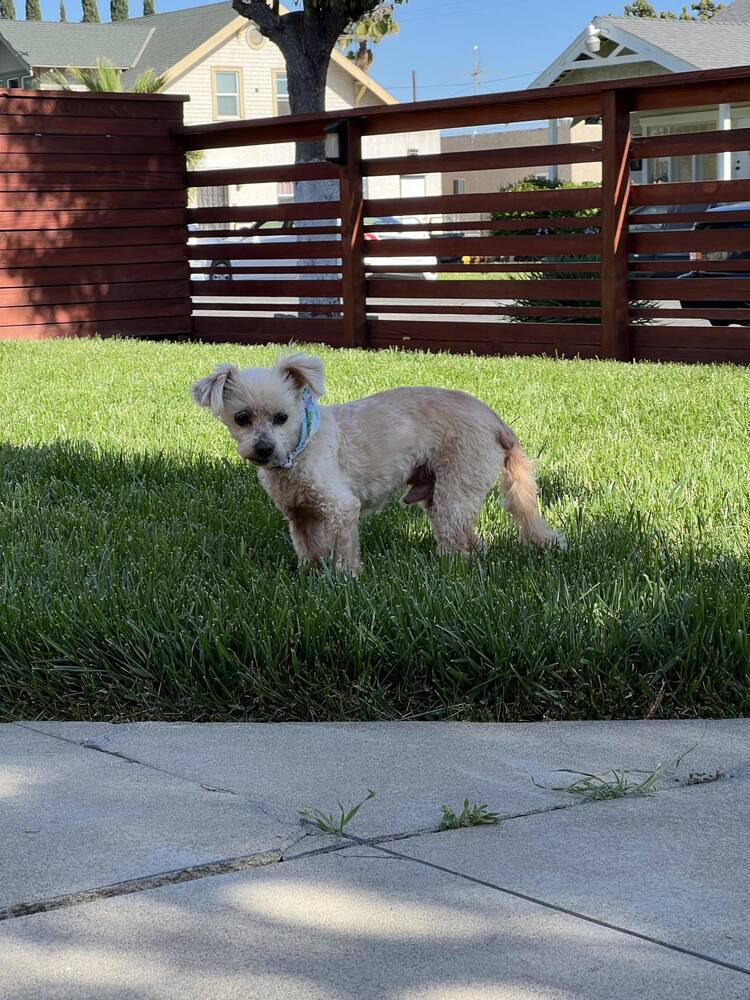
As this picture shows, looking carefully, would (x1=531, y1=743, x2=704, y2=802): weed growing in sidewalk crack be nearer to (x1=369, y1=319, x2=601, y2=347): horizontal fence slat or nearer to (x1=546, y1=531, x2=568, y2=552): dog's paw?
(x1=546, y1=531, x2=568, y2=552): dog's paw

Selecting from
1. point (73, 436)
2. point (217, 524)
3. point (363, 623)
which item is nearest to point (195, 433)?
point (73, 436)

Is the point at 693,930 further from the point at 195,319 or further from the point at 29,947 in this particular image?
the point at 195,319

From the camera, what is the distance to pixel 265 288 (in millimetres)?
16547

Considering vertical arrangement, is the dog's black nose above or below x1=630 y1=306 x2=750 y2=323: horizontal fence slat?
below

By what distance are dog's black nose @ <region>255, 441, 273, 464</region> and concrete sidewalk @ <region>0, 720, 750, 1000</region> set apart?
141 cm

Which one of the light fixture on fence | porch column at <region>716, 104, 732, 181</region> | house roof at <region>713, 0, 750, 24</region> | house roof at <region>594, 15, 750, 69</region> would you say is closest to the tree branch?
the light fixture on fence

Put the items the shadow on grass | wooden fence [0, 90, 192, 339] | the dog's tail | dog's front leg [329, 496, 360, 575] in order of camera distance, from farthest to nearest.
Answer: wooden fence [0, 90, 192, 339] → the dog's tail → dog's front leg [329, 496, 360, 575] → the shadow on grass

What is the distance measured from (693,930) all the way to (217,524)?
3840mm

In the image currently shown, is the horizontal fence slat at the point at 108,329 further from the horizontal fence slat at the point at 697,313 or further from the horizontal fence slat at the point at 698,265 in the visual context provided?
the horizontal fence slat at the point at 698,265

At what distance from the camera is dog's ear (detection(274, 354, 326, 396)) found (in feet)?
16.2

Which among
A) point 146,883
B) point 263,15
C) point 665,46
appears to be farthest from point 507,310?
point 665,46

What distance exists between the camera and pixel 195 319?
17.4 meters

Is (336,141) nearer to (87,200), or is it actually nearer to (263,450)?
(87,200)

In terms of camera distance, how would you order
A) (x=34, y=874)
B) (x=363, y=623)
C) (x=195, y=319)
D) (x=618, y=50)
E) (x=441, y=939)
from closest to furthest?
(x=441, y=939) → (x=34, y=874) → (x=363, y=623) → (x=195, y=319) → (x=618, y=50)
